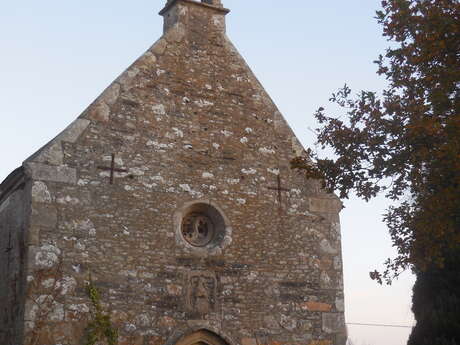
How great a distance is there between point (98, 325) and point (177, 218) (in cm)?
218

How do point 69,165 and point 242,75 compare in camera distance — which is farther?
point 242,75

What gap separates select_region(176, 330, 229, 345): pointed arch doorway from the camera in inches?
439

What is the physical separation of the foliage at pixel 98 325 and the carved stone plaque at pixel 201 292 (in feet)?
4.61

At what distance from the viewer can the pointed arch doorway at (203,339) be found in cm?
1115

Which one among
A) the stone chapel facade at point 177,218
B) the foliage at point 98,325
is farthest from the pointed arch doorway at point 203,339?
the foliage at point 98,325

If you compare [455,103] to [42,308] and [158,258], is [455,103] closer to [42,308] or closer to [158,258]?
[158,258]

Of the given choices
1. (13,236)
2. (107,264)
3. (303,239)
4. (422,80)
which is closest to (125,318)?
(107,264)

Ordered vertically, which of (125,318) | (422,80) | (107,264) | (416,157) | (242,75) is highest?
(242,75)

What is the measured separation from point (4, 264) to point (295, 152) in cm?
546

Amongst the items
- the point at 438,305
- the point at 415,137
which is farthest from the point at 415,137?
the point at 438,305

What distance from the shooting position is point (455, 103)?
8586mm

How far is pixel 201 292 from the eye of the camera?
11.4 meters

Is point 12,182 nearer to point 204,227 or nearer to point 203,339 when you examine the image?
point 204,227

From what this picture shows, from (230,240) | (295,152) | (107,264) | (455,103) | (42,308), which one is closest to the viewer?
(455,103)
